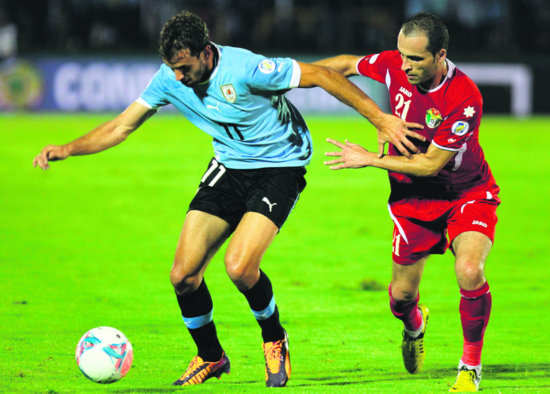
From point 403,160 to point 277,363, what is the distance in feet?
4.62

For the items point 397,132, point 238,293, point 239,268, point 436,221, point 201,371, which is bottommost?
point 238,293

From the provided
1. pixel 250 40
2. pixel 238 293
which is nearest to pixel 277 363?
pixel 238 293

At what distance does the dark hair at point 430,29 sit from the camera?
209 inches

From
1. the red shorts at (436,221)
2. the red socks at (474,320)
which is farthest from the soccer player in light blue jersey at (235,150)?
the red socks at (474,320)

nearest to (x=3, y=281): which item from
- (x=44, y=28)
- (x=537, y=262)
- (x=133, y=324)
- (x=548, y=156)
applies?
(x=133, y=324)

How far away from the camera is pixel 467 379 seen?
531 centimetres

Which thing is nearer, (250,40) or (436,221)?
(436,221)

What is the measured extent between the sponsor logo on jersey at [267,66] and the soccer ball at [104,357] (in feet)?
5.84

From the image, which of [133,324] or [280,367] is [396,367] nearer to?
[280,367]

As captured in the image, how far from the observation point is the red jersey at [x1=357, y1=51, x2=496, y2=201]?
5449 millimetres

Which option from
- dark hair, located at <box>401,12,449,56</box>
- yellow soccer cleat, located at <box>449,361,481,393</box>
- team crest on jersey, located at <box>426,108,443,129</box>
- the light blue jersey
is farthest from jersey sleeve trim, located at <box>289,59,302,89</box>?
yellow soccer cleat, located at <box>449,361,481,393</box>

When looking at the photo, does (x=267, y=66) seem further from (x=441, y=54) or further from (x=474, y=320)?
(x=474, y=320)

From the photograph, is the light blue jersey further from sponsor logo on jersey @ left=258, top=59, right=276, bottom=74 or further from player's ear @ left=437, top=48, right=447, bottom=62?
player's ear @ left=437, top=48, right=447, bottom=62

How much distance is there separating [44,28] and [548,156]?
13.0 m
